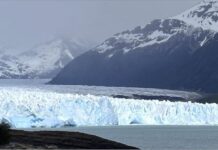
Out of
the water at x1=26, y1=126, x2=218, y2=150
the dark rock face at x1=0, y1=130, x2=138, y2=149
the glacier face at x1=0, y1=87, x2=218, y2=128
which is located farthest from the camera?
the glacier face at x1=0, y1=87, x2=218, y2=128

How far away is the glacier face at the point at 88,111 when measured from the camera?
73.5m

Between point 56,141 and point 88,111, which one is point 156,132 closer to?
point 88,111

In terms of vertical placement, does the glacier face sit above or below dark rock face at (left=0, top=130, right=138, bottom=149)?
above

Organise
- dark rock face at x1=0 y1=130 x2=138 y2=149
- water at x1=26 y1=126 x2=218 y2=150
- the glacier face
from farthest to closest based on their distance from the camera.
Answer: the glacier face < water at x1=26 y1=126 x2=218 y2=150 < dark rock face at x1=0 y1=130 x2=138 y2=149

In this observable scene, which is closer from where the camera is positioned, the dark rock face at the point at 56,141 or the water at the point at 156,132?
the dark rock face at the point at 56,141

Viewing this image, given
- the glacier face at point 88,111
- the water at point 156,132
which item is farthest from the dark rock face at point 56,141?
the glacier face at point 88,111

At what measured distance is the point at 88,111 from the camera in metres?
76.9

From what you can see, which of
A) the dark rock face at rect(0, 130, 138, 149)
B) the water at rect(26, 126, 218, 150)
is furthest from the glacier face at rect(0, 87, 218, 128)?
the dark rock face at rect(0, 130, 138, 149)

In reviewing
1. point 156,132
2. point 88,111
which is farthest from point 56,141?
point 156,132

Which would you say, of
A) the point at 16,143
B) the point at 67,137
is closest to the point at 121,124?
the point at 67,137

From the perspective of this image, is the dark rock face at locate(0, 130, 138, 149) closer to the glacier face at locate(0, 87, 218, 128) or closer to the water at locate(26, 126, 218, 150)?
the water at locate(26, 126, 218, 150)

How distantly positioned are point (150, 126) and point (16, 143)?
182ft

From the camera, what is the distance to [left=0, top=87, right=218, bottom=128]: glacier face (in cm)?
7350

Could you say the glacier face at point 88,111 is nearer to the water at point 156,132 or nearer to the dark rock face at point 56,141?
the water at point 156,132
